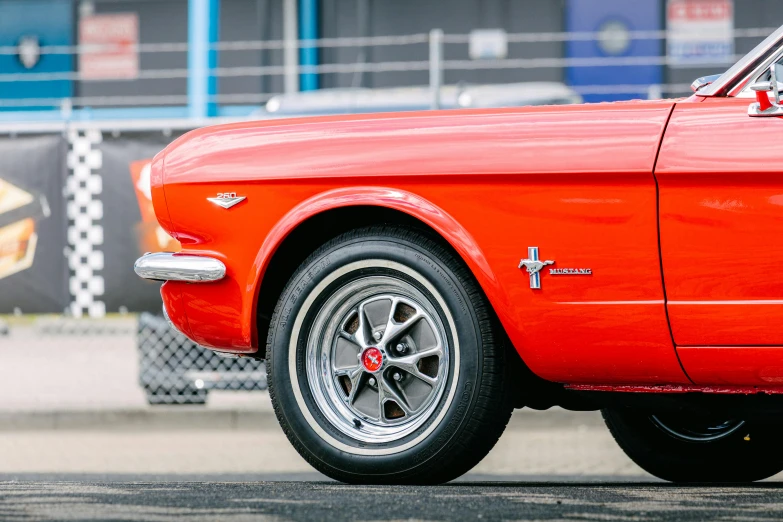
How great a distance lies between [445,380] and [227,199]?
35.7 inches

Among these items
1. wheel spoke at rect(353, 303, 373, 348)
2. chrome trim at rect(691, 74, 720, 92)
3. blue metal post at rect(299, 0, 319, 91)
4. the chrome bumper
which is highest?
blue metal post at rect(299, 0, 319, 91)

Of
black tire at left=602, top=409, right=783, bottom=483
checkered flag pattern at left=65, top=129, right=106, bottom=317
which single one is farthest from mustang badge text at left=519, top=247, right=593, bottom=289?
checkered flag pattern at left=65, top=129, right=106, bottom=317

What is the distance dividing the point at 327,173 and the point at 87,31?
17087 millimetres

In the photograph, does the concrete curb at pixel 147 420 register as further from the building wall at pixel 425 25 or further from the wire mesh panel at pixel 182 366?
the building wall at pixel 425 25

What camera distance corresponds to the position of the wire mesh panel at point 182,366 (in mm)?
8375

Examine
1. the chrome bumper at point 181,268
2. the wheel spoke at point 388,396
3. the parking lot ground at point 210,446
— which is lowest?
the parking lot ground at point 210,446

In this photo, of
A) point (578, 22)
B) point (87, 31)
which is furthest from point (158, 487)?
point (87, 31)

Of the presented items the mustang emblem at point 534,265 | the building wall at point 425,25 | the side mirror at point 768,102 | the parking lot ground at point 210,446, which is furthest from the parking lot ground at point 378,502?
the building wall at point 425,25

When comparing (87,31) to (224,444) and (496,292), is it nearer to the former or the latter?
(224,444)

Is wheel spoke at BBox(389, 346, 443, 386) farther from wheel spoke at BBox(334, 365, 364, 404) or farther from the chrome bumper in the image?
the chrome bumper

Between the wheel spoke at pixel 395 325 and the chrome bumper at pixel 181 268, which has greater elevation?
the chrome bumper at pixel 181 268

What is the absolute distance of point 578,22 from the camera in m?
16.3

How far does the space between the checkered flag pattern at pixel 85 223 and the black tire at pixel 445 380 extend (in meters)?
4.28

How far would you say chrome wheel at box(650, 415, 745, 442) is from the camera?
484 cm
